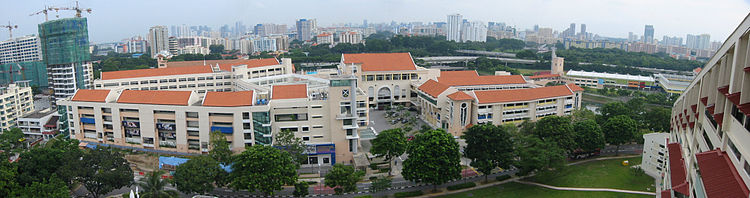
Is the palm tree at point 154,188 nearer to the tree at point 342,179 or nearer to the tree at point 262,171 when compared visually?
the tree at point 262,171

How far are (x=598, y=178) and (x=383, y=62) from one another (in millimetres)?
18073

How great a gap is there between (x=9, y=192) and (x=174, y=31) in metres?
149

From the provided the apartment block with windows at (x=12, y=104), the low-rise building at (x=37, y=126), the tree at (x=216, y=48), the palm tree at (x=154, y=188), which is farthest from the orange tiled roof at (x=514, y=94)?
the tree at (x=216, y=48)

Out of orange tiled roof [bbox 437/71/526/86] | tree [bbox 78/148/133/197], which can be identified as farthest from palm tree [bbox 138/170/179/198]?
orange tiled roof [bbox 437/71/526/86]

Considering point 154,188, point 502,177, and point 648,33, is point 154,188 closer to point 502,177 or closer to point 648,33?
point 502,177

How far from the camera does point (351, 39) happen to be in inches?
3516

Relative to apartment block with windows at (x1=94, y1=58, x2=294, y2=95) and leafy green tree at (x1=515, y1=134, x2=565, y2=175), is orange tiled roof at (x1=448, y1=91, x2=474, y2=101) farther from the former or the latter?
apartment block with windows at (x1=94, y1=58, x2=294, y2=95)

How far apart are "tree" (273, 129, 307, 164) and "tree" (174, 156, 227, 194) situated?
Answer: 316 centimetres

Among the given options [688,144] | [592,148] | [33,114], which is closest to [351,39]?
[33,114]

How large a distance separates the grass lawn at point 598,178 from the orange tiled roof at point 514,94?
647 centimetres

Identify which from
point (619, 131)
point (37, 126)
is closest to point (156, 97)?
point (37, 126)

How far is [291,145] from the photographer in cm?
2033

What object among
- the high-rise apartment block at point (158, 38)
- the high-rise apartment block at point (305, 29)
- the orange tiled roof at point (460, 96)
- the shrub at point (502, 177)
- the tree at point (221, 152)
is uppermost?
the high-rise apartment block at point (305, 29)

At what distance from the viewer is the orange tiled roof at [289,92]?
22.4 metres
